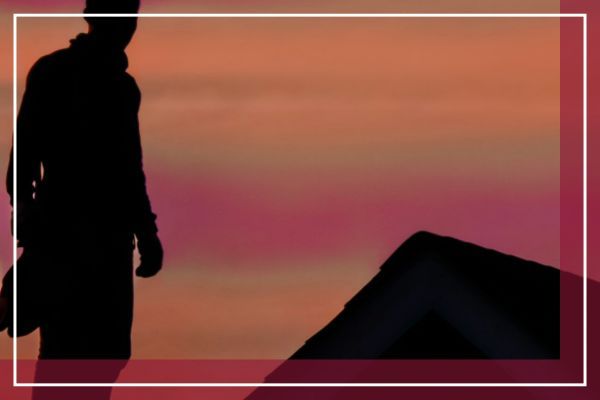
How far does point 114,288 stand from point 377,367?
1.70 metres

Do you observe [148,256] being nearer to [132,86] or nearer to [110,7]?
[132,86]

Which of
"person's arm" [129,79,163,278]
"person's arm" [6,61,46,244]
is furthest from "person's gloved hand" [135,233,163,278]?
"person's arm" [6,61,46,244]

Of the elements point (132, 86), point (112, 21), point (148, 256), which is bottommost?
point (148, 256)

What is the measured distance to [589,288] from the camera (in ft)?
27.0

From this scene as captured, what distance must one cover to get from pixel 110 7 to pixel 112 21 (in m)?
0.09

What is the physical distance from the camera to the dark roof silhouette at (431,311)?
23.2ft

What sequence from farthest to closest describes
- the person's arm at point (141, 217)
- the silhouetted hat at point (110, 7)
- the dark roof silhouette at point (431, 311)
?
the person's arm at point (141, 217)
the silhouetted hat at point (110, 7)
the dark roof silhouette at point (431, 311)

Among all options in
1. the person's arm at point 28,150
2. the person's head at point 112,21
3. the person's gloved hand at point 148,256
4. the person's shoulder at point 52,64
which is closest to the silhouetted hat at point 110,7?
the person's head at point 112,21

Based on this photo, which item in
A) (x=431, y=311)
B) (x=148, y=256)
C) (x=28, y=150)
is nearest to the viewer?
(x=431, y=311)

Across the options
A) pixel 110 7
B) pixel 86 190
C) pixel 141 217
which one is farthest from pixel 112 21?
pixel 141 217

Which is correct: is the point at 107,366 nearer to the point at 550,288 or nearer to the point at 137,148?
the point at 137,148

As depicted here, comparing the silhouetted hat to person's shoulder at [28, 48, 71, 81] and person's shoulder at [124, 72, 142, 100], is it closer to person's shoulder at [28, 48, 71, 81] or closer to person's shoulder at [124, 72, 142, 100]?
person's shoulder at [28, 48, 71, 81]

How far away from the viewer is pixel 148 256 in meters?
8.22

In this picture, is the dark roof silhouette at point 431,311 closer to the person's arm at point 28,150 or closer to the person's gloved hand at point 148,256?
the person's gloved hand at point 148,256
